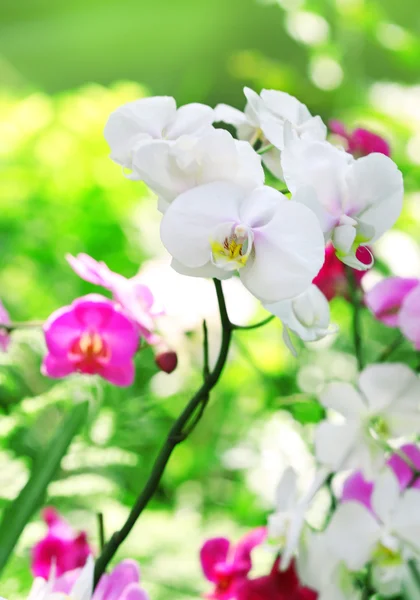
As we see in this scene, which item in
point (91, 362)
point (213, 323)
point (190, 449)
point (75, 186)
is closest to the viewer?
point (91, 362)

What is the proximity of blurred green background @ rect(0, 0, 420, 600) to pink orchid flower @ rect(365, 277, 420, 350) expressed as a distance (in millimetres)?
80

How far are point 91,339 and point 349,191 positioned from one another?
16 centimetres

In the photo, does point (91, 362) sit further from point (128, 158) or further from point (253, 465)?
point (253, 465)

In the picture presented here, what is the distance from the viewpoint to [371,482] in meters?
0.40

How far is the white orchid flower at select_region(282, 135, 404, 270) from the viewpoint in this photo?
0.26 m

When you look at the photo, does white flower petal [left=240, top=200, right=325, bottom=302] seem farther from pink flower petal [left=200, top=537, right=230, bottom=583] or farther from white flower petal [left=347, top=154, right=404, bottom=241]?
pink flower petal [left=200, top=537, right=230, bottom=583]

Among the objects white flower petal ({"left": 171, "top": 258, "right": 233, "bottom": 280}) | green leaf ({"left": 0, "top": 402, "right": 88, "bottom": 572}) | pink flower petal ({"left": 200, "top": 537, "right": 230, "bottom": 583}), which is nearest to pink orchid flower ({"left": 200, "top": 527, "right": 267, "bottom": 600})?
pink flower petal ({"left": 200, "top": 537, "right": 230, "bottom": 583})

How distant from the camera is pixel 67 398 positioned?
55 centimetres

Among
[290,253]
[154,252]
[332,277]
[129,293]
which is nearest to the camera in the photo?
[290,253]

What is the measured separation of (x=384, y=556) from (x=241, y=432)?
0.54m

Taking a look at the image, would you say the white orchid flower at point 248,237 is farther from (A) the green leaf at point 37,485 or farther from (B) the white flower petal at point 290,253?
(A) the green leaf at point 37,485

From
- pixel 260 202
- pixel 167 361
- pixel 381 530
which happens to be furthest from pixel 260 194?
pixel 381 530

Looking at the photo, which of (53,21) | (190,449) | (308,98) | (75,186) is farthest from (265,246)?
(53,21)

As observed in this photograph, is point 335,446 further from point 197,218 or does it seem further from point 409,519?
point 197,218
